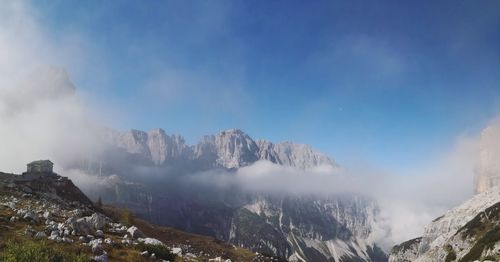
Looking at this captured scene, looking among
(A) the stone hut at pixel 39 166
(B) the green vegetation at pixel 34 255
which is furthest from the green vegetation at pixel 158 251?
(A) the stone hut at pixel 39 166

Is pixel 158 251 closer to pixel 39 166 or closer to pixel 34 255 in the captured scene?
pixel 34 255

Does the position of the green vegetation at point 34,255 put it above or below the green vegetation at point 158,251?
above

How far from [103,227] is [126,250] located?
16.0 m

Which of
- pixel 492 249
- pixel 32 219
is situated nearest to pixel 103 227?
pixel 32 219

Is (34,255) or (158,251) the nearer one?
(34,255)

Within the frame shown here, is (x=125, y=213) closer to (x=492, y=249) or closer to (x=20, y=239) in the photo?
(x=20, y=239)

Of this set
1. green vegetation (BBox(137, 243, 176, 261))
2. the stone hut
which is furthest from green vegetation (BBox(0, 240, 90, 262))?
the stone hut

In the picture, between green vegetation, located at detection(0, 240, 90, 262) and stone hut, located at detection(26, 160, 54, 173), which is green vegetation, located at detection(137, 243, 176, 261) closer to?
green vegetation, located at detection(0, 240, 90, 262)

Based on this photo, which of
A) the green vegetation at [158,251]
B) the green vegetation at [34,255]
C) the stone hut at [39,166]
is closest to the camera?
the green vegetation at [34,255]

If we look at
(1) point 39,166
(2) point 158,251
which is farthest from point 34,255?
(1) point 39,166

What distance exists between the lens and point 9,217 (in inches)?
1527

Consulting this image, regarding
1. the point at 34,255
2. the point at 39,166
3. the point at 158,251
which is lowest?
the point at 158,251

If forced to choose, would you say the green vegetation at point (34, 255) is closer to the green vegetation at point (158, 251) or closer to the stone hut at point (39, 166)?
the green vegetation at point (158, 251)

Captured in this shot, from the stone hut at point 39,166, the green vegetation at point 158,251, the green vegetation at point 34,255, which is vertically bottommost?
the green vegetation at point 158,251
